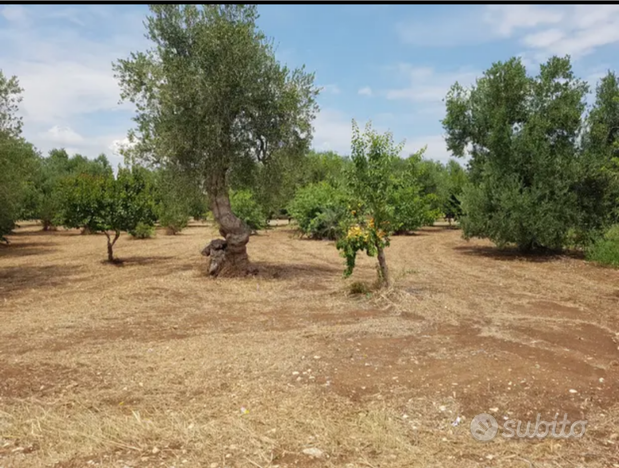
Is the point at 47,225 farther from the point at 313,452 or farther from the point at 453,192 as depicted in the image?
the point at 313,452

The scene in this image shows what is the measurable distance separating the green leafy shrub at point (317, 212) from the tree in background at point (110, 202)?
12925mm

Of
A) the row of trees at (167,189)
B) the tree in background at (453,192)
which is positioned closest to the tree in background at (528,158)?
the row of trees at (167,189)

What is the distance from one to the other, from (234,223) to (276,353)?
7515 mm

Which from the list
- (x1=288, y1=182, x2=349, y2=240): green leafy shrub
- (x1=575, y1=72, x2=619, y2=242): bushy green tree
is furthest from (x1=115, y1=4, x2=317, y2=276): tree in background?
(x1=288, y1=182, x2=349, y2=240): green leafy shrub

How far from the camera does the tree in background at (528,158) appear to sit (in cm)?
1853

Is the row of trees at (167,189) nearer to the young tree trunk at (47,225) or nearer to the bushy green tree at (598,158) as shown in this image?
the bushy green tree at (598,158)

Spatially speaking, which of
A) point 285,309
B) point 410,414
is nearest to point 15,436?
point 410,414

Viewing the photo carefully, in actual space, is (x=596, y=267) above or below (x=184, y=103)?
below

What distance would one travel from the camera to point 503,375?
5863 mm

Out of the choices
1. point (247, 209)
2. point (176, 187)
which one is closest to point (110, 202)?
point (176, 187)

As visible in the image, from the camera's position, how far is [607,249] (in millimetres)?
17297

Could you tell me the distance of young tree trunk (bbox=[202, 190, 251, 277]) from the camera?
13922 mm

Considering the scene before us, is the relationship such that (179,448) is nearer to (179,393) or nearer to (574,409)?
(179,393)

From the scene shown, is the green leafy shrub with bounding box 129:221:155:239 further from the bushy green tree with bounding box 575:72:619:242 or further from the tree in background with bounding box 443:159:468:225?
the tree in background with bounding box 443:159:468:225
